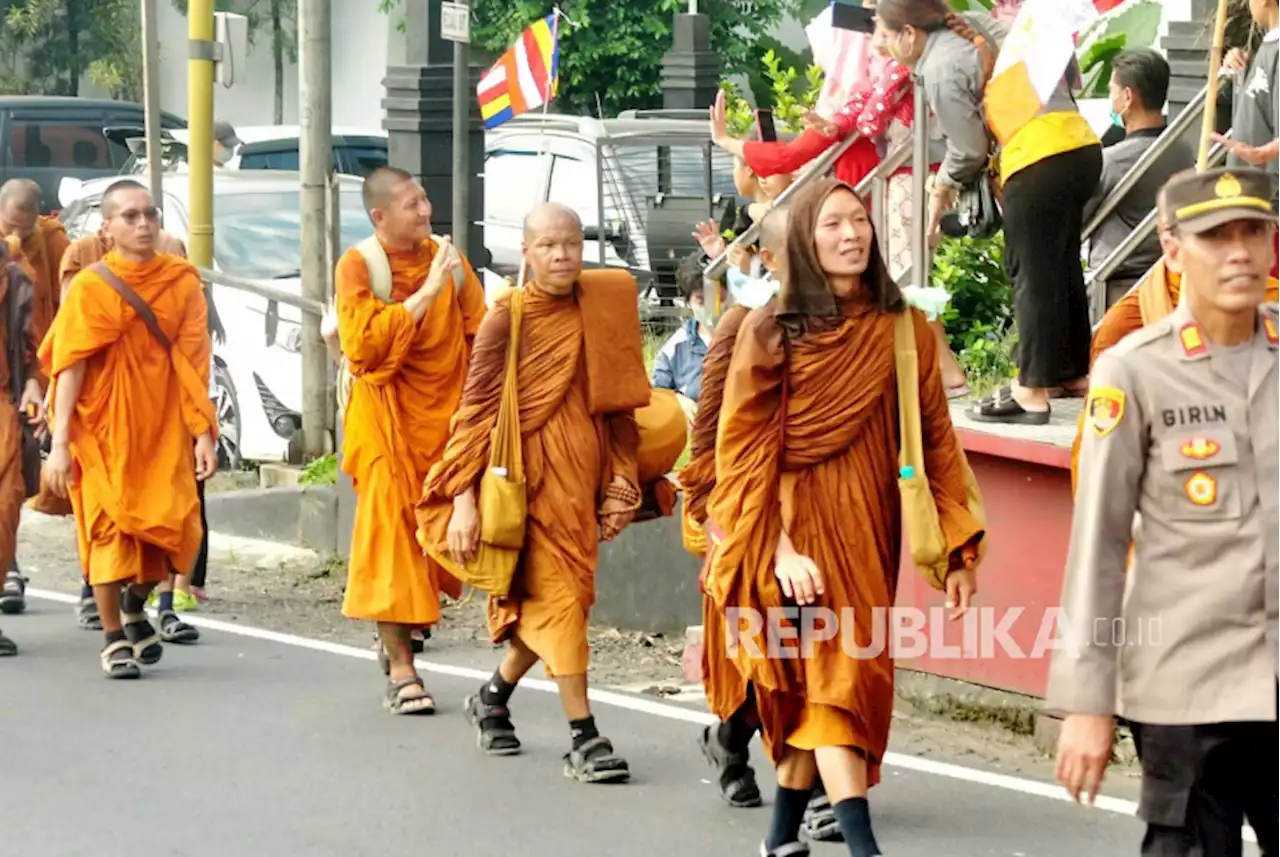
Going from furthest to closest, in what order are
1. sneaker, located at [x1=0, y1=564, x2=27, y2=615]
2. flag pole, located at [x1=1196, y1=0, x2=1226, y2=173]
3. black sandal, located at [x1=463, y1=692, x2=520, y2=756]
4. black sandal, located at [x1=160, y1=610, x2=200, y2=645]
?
sneaker, located at [x1=0, y1=564, x2=27, y2=615]
black sandal, located at [x1=160, y1=610, x2=200, y2=645]
black sandal, located at [x1=463, y1=692, x2=520, y2=756]
flag pole, located at [x1=1196, y1=0, x2=1226, y2=173]

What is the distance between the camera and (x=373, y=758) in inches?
296

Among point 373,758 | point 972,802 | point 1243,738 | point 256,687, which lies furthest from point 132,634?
point 1243,738

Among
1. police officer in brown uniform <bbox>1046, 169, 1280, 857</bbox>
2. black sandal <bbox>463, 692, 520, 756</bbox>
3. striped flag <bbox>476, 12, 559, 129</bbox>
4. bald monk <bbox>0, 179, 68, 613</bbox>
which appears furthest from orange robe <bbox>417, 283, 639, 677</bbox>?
striped flag <bbox>476, 12, 559, 129</bbox>

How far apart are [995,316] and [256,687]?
446 centimetres

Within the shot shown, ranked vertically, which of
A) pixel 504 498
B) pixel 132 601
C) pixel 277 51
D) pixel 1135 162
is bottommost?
pixel 132 601

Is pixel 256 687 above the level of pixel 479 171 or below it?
below

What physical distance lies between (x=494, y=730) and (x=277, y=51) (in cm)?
2839

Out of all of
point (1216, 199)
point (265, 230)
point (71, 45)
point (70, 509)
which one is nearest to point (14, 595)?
point (70, 509)

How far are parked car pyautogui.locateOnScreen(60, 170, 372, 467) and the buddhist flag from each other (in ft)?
19.2

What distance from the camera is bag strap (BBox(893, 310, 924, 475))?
588 centimetres

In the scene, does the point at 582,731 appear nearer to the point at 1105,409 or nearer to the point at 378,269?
the point at 378,269

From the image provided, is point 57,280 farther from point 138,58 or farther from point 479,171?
point 138,58

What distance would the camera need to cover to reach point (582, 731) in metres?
7.21

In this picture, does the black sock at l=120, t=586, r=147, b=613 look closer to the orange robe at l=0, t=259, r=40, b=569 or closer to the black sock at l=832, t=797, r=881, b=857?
the orange robe at l=0, t=259, r=40, b=569
